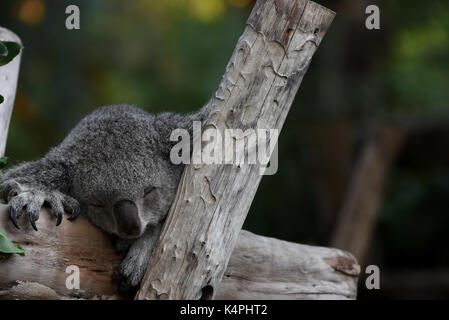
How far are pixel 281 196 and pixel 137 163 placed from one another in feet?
16.8

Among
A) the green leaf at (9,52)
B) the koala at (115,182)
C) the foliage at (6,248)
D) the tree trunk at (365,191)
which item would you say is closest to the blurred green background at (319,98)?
the tree trunk at (365,191)

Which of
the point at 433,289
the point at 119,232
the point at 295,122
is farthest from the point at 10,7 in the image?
the point at 433,289

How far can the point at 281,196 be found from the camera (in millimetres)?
7512

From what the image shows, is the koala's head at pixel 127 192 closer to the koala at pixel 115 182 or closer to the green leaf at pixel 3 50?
the koala at pixel 115 182

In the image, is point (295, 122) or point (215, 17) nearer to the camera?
point (295, 122)

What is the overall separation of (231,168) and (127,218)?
0.52 metres

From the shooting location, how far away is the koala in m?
2.48

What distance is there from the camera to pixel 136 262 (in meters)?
2.55

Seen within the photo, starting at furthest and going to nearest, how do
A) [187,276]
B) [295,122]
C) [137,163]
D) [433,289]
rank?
[295,122], [433,289], [137,163], [187,276]

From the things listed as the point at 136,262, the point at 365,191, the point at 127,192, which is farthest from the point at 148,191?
the point at 365,191

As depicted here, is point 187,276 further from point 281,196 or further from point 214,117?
point 281,196

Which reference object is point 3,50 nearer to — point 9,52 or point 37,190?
point 9,52

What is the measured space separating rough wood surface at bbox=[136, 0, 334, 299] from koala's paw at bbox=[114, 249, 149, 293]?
0.11 metres
